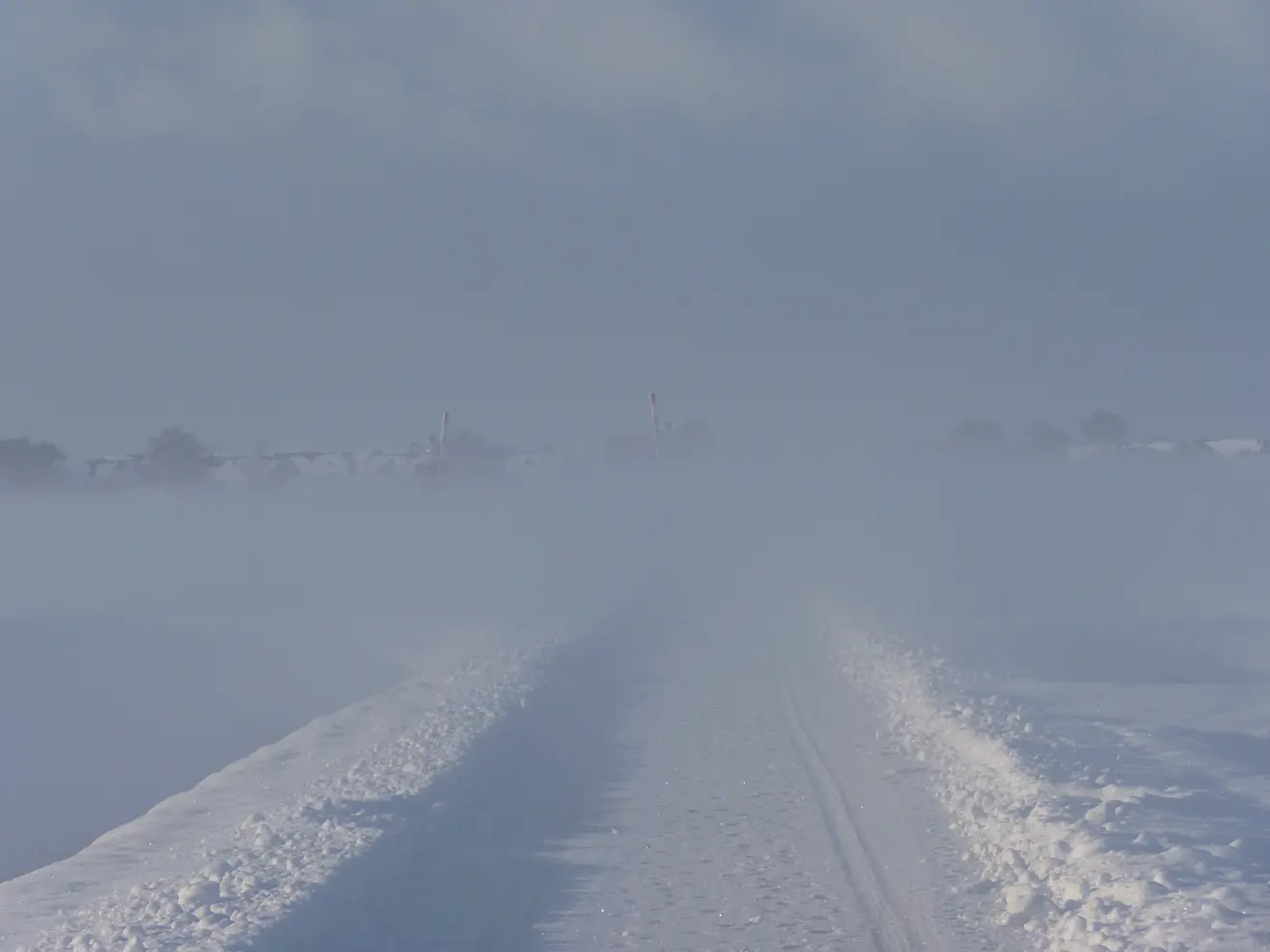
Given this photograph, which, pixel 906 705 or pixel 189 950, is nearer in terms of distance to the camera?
pixel 189 950

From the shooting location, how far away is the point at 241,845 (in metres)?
10.3

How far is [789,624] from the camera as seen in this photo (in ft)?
90.8

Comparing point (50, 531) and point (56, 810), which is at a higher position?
point (50, 531)

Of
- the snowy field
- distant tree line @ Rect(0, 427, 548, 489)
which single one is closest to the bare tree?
distant tree line @ Rect(0, 427, 548, 489)

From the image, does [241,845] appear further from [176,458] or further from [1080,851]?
[176,458]

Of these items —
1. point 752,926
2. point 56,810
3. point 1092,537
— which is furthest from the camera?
point 1092,537

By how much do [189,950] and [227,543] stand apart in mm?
51296

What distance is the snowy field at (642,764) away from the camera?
8555 mm

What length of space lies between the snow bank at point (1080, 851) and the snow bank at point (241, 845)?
171 inches

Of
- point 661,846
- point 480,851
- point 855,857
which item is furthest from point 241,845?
point 855,857

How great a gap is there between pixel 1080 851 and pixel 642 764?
494 centimetres

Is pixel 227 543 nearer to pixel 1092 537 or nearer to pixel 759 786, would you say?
pixel 1092 537

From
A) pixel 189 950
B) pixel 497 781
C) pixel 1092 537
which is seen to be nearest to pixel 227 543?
pixel 1092 537

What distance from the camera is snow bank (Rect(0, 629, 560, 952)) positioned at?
841cm
